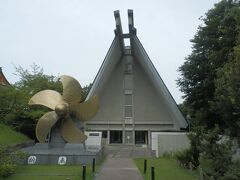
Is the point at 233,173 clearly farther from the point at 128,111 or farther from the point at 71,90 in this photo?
the point at 128,111

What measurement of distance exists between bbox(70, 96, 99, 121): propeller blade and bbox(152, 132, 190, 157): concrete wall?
6807 millimetres

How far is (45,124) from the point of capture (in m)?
19.8

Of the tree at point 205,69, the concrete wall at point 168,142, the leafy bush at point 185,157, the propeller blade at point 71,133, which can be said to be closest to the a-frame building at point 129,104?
the concrete wall at point 168,142

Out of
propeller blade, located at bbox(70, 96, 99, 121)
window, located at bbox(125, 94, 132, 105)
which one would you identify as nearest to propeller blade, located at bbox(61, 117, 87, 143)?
propeller blade, located at bbox(70, 96, 99, 121)

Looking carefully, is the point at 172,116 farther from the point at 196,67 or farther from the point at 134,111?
the point at 196,67

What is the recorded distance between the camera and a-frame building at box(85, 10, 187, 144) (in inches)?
1294

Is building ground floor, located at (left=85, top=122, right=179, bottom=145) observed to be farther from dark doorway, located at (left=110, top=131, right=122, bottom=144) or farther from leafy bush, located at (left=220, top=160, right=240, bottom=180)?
leafy bush, located at (left=220, top=160, right=240, bottom=180)

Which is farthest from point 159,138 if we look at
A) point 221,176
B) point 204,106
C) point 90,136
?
point 221,176

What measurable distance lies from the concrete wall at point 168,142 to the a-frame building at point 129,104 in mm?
6620

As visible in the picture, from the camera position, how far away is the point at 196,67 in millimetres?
23250

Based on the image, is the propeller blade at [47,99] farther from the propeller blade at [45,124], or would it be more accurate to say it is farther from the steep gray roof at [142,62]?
the steep gray roof at [142,62]

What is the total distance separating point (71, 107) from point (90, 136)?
7601 mm

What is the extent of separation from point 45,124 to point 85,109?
266cm

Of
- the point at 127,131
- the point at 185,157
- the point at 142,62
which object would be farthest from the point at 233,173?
the point at 127,131
